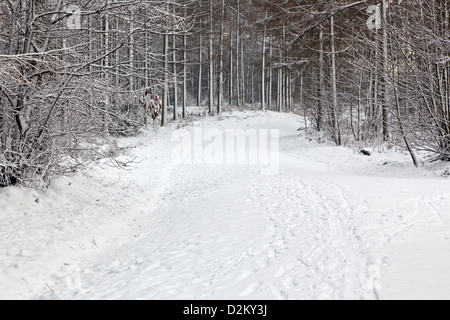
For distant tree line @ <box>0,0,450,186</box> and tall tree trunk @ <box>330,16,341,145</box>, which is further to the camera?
tall tree trunk @ <box>330,16,341,145</box>

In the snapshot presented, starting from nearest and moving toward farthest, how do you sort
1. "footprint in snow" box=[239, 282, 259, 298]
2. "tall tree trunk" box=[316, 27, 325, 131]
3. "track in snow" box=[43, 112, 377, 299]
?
"footprint in snow" box=[239, 282, 259, 298] → "track in snow" box=[43, 112, 377, 299] → "tall tree trunk" box=[316, 27, 325, 131]

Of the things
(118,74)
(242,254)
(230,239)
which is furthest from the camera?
(118,74)

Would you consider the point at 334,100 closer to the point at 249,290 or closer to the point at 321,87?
the point at 321,87

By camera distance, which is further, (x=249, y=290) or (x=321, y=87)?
(x=321, y=87)

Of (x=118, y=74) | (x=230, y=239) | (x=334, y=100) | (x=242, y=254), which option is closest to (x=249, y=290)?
(x=242, y=254)

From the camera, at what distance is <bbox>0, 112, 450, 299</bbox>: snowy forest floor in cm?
330

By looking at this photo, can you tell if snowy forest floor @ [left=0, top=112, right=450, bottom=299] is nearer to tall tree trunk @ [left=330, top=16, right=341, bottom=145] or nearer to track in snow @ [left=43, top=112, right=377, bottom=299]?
track in snow @ [left=43, top=112, right=377, bottom=299]

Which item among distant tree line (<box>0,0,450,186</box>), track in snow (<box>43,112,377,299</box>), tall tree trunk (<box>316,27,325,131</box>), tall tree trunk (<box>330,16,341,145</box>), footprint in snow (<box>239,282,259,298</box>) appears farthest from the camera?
tall tree trunk (<box>316,27,325,131</box>)

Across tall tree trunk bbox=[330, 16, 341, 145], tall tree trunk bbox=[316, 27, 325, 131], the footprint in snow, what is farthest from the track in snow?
tall tree trunk bbox=[316, 27, 325, 131]

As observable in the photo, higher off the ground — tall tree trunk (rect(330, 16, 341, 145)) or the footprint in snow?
tall tree trunk (rect(330, 16, 341, 145))

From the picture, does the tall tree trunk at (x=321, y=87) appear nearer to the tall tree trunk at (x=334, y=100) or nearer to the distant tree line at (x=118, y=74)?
the distant tree line at (x=118, y=74)

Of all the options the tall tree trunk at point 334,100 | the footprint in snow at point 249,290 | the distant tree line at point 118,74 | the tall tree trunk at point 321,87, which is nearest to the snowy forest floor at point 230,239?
the footprint in snow at point 249,290

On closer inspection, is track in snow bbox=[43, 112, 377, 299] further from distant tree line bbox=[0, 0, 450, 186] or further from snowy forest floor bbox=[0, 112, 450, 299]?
distant tree line bbox=[0, 0, 450, 186]

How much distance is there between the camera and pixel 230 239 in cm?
479
